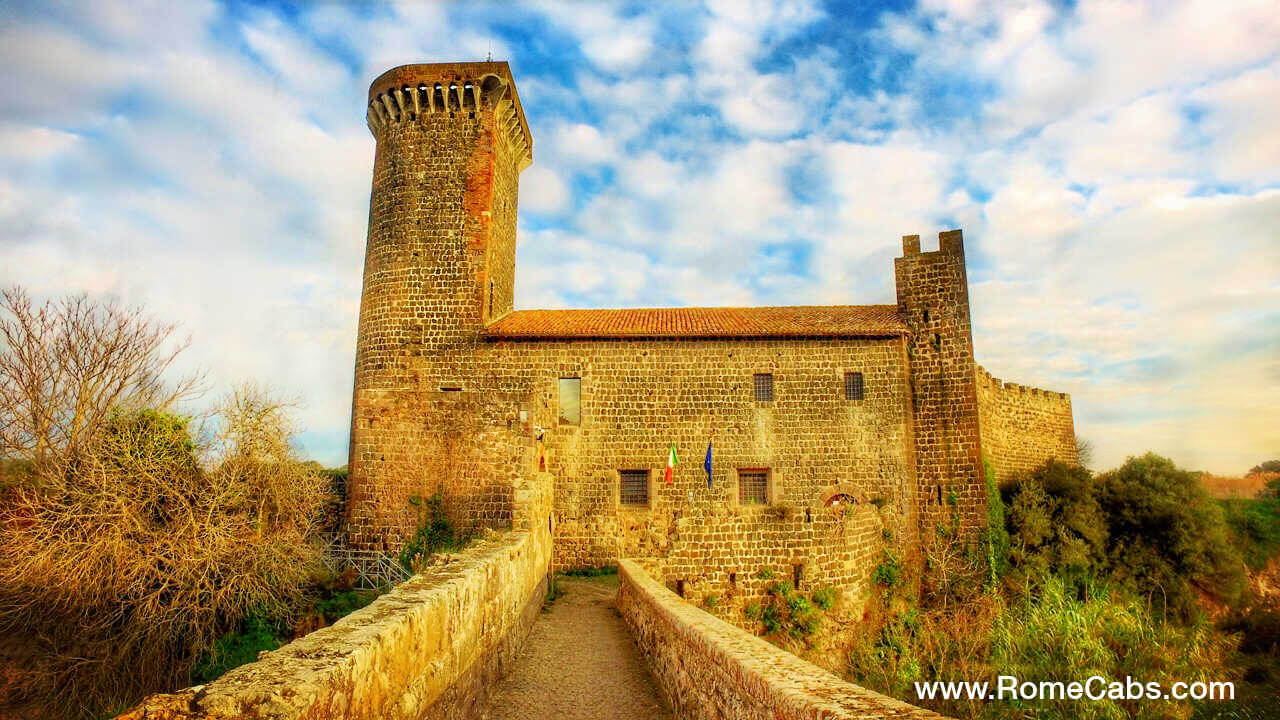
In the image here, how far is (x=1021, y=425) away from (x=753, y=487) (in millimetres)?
10851

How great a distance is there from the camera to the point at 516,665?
9.05 meters

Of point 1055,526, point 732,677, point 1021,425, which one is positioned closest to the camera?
point 732,677

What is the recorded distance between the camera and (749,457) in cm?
1733

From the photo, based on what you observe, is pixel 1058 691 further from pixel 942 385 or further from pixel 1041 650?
pixel 942 385

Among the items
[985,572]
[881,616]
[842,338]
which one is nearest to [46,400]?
[842,338]

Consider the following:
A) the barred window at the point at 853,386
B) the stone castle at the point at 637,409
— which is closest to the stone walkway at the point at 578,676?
the stone castle at the point at 637,409

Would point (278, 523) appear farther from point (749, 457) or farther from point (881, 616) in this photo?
point (881, 616)

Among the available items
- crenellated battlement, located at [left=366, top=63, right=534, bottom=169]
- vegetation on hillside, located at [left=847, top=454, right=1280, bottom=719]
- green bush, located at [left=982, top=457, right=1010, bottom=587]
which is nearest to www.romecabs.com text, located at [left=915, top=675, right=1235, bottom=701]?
vegetation on hillside, located at [left=847, top=454, right=1280, bottom=719]

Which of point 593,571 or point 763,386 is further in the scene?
point 763,386

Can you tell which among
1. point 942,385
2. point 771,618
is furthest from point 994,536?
point 771,618

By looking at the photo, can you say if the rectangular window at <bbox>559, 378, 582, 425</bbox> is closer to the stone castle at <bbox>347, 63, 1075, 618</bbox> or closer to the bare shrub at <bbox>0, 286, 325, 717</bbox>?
the stone castle at <bbox>347, 63, 1075, 618</bbox>

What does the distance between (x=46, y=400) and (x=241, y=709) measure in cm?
1907

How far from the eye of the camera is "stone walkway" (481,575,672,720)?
24.4 feet

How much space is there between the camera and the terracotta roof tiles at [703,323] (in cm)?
1772
